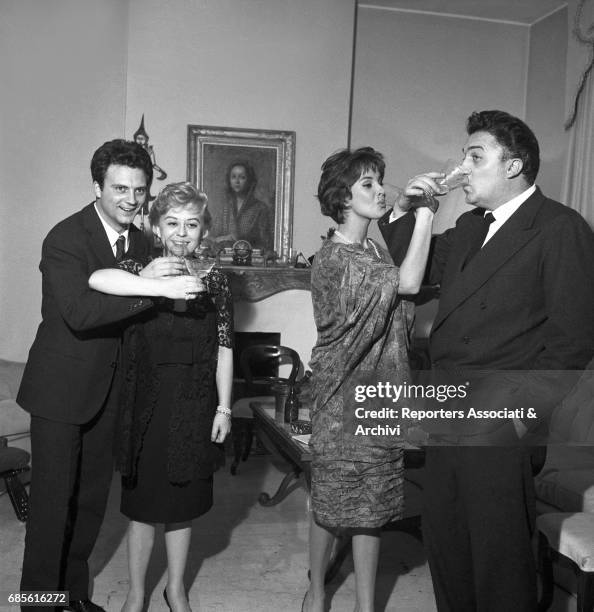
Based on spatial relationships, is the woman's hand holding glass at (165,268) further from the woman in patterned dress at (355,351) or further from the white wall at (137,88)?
the white wall at (137,88)

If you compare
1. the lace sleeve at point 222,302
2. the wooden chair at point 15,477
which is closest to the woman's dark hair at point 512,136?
the lace sleeve at point 222,302

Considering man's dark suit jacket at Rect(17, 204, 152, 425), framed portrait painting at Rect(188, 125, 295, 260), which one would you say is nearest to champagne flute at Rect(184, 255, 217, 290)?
man's dark suit jacket at Rect(17, 204, 152, 425)

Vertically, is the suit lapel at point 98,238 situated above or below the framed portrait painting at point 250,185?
below

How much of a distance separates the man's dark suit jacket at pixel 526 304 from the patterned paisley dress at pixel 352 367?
0.39 meters

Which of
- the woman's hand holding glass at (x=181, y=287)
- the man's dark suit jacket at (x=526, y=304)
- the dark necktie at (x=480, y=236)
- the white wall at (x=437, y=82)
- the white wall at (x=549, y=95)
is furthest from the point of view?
the white wall at (x=437, y=82)

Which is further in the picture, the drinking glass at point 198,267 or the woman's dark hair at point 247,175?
the woman's dark hair at point 247,175

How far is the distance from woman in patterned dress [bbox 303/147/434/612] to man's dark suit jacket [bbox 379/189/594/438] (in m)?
0.40

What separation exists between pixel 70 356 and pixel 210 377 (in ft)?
1.55

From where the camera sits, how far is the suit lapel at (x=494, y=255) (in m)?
2.00

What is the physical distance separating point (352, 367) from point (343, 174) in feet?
2.18

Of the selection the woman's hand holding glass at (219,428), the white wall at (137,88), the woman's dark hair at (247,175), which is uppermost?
the white wall at (137,88)

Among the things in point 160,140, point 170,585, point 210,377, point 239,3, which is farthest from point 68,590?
point 239,3

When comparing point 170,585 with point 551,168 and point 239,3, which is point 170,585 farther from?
point 551,168

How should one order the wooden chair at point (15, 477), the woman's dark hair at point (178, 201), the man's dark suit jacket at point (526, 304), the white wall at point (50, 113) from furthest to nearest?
the white wall at point (50, 113) → the wooden chair at point (15, 477) → the woman's dark hair at point (178, 201) → the man's dark suit jacket at point (526, 304)
